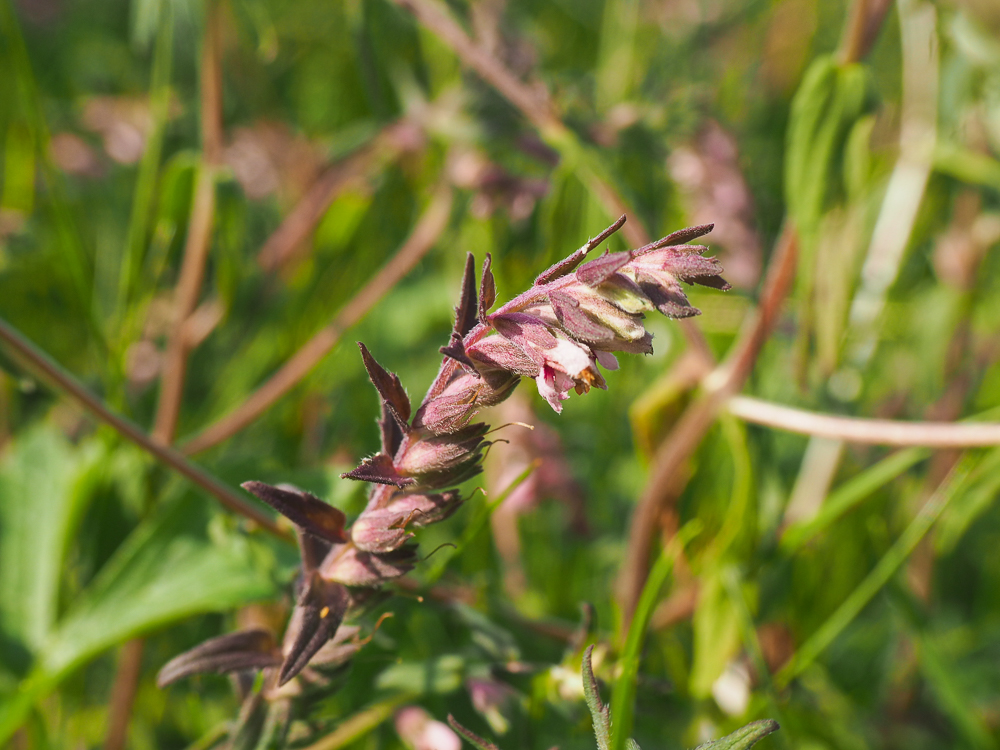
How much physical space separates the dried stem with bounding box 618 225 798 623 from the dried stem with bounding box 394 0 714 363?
0.07 meters

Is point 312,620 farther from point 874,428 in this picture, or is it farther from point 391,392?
point 874,428

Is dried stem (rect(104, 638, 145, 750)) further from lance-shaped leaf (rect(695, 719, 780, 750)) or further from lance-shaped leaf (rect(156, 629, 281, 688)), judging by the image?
lance-shaped leaf (rect(695, 719, 780, 750))

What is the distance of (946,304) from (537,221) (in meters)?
0.85

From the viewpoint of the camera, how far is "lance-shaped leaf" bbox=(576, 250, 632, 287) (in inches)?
16.8

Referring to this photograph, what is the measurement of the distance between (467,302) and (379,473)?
4.8 inches

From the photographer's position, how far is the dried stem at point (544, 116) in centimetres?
90

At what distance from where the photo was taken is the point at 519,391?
4.15ft

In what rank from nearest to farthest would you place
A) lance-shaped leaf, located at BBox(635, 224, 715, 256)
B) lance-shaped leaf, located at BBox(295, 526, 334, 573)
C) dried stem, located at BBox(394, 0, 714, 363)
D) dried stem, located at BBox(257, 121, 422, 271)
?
1. lance-shaped leaf, located at BBox(635, 224, 715, 256)
2. lance-shaped leaf, located at BBox(295, 526, 334, 573)
3. dried stem, located at BBox(394, 0, 714, 363)
4. dried stem, located at BBox(257, 121, 422, 271)

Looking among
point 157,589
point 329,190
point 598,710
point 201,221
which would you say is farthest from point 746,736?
point 329,190

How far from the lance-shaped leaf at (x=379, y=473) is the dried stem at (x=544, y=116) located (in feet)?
1.62

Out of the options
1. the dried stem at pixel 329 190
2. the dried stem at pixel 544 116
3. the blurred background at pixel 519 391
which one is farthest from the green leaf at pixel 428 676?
the dried stem at pixel 329 190

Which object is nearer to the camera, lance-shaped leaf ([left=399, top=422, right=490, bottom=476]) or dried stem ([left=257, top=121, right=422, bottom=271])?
lance-shaped leaf ([left=399, top=422, right=490, bottom=476])

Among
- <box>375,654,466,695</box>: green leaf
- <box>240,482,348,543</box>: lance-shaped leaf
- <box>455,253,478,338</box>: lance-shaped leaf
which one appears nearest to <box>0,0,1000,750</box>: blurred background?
<box>375,654,466,695</box>: green leaf

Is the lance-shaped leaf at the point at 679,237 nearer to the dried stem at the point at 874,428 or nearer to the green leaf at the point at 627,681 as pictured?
the green leaf at the point at 627,681
